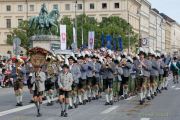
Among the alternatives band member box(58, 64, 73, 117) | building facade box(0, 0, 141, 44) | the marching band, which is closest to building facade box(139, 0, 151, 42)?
building facade box(0, 0, 141, 44)

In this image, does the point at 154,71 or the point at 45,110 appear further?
the point at 154,71

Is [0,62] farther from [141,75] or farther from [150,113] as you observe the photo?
[150,113]

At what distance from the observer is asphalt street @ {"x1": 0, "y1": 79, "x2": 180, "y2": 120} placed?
61.0 feet

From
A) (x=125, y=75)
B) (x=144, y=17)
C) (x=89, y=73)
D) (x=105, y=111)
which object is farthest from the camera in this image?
(x=144, y=17)

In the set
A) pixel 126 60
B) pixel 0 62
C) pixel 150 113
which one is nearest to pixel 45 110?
pixel 150 113

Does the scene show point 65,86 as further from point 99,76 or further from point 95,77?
point 99,76

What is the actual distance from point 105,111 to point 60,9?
112 meters

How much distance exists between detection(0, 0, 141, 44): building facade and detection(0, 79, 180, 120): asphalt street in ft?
347

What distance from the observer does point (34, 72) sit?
1950 centimetres

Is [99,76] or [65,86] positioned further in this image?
[99,76]

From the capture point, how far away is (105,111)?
2073cm

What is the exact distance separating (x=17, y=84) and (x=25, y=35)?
8372 centimetres

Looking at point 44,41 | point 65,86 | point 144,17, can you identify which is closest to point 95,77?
point 65,86

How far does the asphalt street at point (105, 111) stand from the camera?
1859cm
